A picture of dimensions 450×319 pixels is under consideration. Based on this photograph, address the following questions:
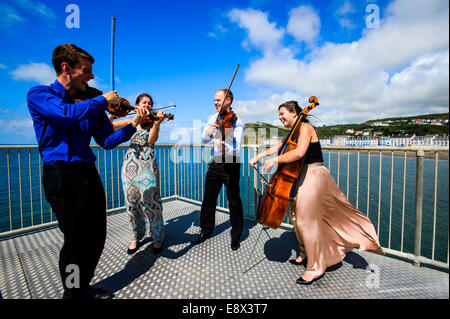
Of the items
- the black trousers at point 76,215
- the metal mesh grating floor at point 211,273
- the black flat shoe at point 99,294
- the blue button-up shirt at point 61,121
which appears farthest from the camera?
the metal mesh grating floor at point 211,273

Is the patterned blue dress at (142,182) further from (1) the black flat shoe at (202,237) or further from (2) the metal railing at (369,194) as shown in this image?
(2) the metal railing at (369,194)

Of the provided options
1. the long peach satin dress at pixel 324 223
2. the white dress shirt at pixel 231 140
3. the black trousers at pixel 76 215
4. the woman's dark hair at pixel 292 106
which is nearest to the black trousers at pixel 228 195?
the white dress shirt at pixel 231 140

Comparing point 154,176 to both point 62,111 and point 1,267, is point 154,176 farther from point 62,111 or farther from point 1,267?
point 1,267

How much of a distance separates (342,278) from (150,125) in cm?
254

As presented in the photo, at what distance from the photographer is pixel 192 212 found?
3.62 m

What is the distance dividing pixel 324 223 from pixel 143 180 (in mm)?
1929

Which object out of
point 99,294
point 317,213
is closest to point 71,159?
point 99,294

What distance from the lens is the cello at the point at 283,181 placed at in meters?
1.82

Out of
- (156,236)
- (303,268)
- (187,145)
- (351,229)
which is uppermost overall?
(187,145)

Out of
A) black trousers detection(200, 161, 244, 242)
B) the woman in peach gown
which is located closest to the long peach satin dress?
the woman in peach gown

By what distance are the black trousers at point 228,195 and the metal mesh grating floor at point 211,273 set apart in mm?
225

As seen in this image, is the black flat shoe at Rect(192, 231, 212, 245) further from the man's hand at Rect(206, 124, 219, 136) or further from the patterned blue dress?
the man's hand at Rect(206, 124, 219, 136)

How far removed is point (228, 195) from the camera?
251 centimetres

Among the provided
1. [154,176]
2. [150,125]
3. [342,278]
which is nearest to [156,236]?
[154,176]
